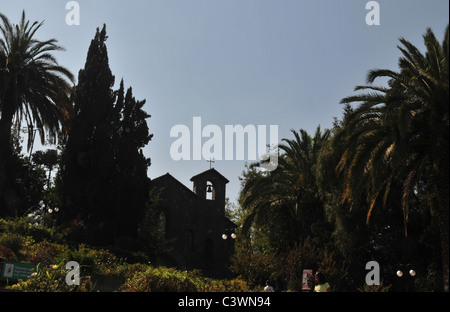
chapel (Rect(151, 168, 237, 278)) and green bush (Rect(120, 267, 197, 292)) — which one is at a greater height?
chapel (Rect(151, 168, 237, 278))

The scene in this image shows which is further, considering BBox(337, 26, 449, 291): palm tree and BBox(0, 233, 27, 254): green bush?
BBox(0, 233, 27, 254): green bush

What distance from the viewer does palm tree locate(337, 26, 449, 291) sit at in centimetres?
1427

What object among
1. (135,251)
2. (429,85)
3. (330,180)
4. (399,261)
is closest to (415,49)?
(429,85)

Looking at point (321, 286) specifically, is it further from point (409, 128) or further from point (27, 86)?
point (27, 86)

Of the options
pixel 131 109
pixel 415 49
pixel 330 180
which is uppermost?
pixel 131 109

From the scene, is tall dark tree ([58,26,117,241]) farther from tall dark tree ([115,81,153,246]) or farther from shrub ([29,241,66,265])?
shrub ([29,241,66,265])

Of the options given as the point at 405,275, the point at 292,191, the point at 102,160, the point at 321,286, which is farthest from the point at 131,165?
the point at 321,286

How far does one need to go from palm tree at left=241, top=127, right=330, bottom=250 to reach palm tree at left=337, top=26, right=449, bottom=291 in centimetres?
1178

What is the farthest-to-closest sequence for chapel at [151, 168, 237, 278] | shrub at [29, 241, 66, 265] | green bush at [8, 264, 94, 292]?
chapel at [151, 168, 237, 278] → shrub at [29, 241, 66, 265] → green bush at [8, 264, 94, 292]

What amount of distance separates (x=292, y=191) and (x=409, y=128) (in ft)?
51.6

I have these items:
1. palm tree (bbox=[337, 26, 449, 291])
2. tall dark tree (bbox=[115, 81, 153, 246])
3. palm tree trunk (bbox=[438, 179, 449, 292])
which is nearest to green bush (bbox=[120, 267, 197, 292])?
palm tree (bbox=[337, 26, 449, 291])
